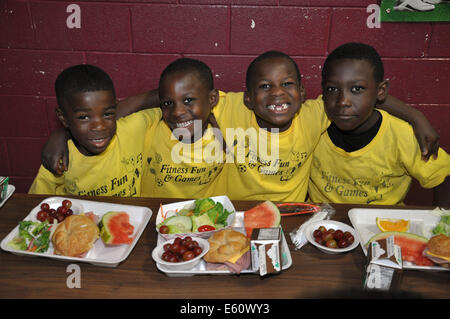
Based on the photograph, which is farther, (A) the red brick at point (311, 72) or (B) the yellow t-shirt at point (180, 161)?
(A) the red brick at point (311, 72)

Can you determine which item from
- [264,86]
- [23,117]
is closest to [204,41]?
[264,86]

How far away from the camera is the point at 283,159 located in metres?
2.23

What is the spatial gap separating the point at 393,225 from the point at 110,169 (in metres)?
1.50

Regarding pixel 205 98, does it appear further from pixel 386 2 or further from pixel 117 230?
pixel 386 2

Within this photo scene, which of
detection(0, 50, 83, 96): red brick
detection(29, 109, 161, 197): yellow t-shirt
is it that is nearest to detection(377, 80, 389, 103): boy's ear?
detection(29, 109, 161, 197): yellow t-shirt

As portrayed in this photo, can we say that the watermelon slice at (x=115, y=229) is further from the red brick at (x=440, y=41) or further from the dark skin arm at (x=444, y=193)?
the red brick at (x=440, y=41)

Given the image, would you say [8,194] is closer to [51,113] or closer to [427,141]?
[51,113]

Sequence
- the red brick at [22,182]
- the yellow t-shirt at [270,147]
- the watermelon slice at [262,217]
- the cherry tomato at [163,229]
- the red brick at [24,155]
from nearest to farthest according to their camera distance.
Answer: the cherry tomato at [163,229], the watermelon slice at [262,217], the yellow t-shirt at [270,147], the red brick at [24,155], the red brick at [22,182]

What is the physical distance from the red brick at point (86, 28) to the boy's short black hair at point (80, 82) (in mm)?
932

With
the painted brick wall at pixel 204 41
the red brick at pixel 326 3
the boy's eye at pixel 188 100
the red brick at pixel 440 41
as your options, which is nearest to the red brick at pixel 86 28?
the painted brick wall at pixel 204 41

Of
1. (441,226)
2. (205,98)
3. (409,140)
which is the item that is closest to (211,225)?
(205,98)

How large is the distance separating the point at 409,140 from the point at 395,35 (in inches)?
40.6

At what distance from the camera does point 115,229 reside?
1630mm

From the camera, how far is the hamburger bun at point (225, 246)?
4.74 feet
